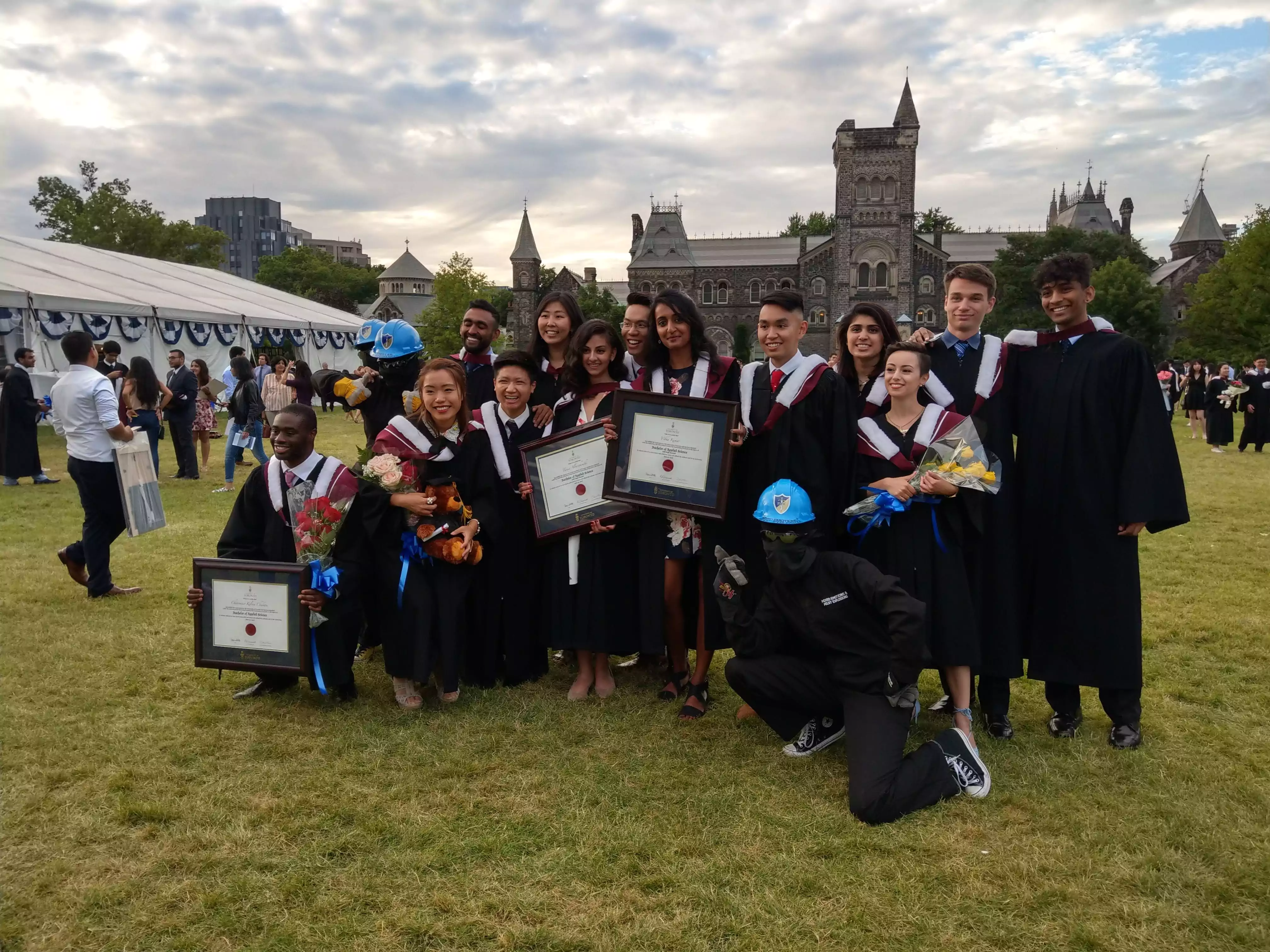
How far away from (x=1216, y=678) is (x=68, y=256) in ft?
92.5

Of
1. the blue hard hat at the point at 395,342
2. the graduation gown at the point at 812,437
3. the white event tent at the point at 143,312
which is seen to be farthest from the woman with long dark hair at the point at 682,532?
the white event tent at the point at 143,312

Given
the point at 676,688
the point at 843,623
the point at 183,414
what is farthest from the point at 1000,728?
the point at 183,414

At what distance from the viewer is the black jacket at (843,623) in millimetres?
3682

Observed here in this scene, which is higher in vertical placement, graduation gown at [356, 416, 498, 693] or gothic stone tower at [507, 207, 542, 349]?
gothic stone tower at [507, 207, 542, 349]

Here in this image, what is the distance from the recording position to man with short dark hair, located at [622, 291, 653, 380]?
15.6 feet

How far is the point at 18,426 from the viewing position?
1300 cm

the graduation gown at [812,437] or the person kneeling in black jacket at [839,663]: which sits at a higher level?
the graduation gown at [812,437]

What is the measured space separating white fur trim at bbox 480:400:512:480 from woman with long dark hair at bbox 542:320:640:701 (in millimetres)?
288

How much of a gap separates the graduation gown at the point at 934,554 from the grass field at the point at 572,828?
2.02 feet

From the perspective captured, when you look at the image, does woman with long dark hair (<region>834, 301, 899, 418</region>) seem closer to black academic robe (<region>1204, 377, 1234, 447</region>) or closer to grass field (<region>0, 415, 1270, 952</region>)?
grass field (<region>0, 415, 1270, 952</region>)

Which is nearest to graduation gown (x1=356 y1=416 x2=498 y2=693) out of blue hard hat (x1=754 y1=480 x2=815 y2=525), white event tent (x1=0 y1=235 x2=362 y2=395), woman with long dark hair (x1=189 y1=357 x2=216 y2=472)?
blue hard hat (x1=754 y1=480 x2=815 y2=525)

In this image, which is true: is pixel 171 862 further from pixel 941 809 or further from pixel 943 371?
pixel 943 371

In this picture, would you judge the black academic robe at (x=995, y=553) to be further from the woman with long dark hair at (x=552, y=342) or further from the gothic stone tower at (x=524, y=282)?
the gothic stone tower at (x=524, y=282)

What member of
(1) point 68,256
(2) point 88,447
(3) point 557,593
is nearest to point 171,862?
(3) point 557,593
